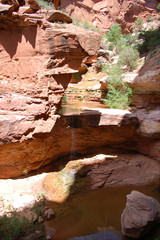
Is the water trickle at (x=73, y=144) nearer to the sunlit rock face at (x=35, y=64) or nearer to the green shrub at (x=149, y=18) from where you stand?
the sunlit rock face at (x=35, y=64)

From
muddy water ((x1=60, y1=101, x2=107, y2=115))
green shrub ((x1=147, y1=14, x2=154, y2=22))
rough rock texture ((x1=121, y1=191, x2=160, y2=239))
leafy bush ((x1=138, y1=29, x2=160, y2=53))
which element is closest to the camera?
rough rock texture ((x1=121, y1=191, x2=160, y2=239))

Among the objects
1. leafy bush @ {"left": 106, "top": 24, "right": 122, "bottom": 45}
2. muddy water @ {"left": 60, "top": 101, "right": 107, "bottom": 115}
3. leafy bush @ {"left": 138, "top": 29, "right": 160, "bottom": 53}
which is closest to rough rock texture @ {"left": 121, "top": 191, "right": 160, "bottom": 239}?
muddy water @ {"left": 60, "top": 101, "right": 107, "bottom": 115}

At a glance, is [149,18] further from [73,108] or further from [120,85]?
[73,108]

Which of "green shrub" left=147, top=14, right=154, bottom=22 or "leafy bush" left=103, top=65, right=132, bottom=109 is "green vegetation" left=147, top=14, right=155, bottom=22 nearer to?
"green shrub" left=147, top=14, right=154, bottom=22

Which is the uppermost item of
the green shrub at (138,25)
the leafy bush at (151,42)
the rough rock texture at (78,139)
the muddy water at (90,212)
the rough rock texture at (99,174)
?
the green shrub at (138,25)

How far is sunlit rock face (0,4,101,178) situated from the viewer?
4.29m

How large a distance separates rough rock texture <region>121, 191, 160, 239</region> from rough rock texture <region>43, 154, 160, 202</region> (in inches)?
68.1

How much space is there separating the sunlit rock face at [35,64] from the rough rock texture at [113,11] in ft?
49.4

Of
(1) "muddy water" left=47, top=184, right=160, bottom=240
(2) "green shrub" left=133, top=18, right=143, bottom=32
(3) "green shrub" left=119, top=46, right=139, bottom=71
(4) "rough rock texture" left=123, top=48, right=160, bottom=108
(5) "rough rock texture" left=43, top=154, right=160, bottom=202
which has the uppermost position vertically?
(2) "green shrub" left=133, top=18, right=143, bottom=32

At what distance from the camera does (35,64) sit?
4.57 m

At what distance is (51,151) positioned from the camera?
5.46 metres

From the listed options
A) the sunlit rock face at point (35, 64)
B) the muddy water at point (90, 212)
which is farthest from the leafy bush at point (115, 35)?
the muddy water at point (90, 212)

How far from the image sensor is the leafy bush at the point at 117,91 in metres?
8.06

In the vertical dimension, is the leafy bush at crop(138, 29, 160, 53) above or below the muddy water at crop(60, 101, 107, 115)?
above
